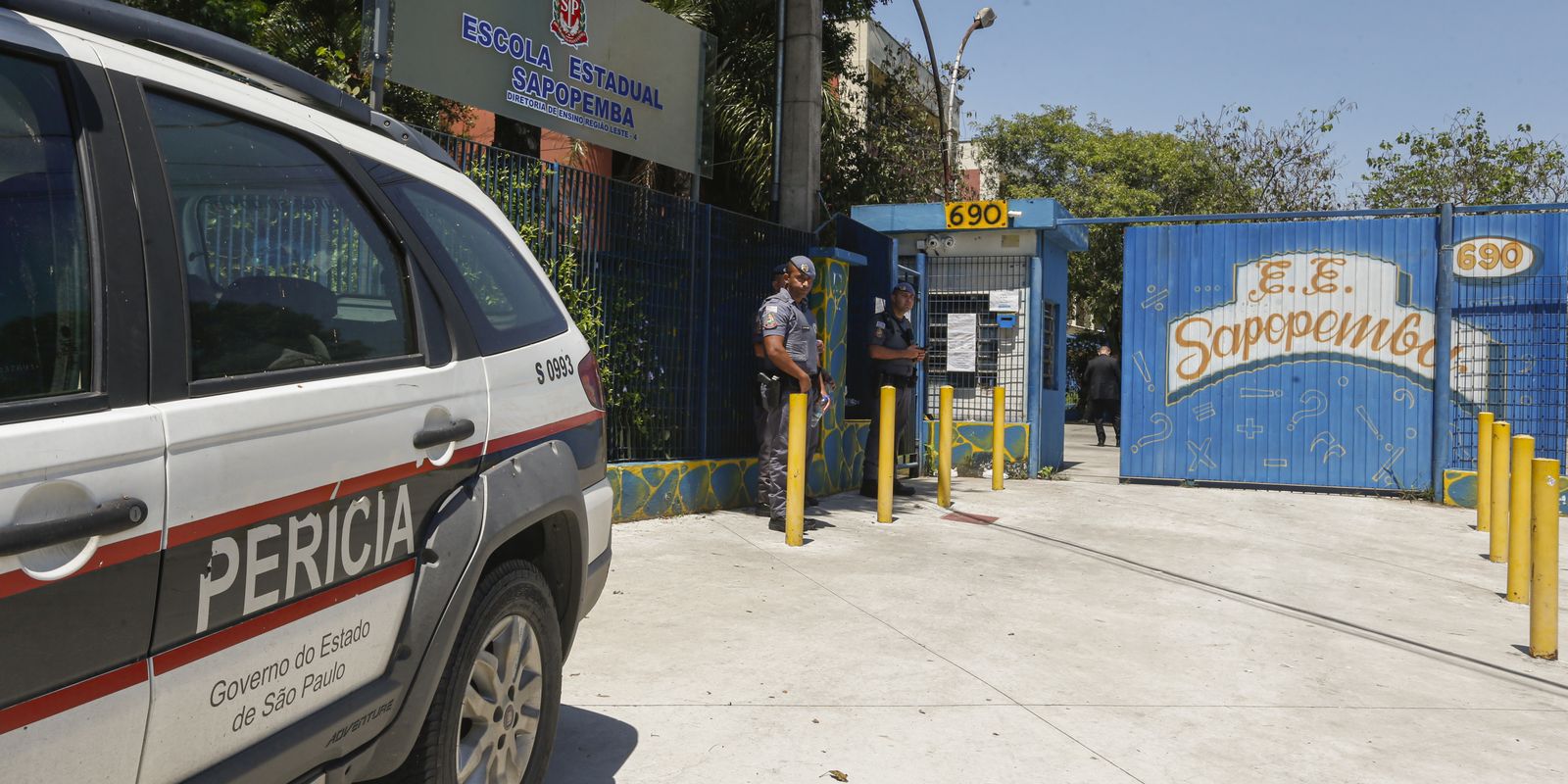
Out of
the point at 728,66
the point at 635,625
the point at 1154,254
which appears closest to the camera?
the point at 635,625

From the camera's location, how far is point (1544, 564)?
5227 mm

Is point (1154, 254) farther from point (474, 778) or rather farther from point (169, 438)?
point (169, 438)

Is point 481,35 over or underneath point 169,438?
over

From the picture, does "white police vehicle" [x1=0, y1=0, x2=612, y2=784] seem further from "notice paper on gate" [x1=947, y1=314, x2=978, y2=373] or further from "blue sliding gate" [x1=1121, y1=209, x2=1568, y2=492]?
"blue sliding gate" [x1=1121, y1=209, x2=1568, y2=492]

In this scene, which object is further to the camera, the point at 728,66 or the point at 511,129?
the point at 728,66

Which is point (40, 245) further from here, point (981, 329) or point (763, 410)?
point (981, 329)

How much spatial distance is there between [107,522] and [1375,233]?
12006 millimetres

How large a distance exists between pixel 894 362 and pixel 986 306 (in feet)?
10.7

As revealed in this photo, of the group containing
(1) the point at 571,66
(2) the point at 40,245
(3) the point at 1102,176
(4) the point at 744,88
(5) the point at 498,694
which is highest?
(3) the point at 1102,176

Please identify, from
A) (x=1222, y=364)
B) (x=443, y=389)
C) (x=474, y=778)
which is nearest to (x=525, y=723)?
(x=474, y=778)

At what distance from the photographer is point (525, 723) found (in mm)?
3012

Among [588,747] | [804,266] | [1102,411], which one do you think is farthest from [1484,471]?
[1102,411]

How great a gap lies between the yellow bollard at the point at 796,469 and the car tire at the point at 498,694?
13.8 feet

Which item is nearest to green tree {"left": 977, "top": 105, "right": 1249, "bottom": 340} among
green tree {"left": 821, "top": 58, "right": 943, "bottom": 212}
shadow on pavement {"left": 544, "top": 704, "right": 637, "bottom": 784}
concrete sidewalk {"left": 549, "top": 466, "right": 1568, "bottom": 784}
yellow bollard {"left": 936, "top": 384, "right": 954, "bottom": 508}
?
green tree {"left": 821, "top": 58, "right": 943, "bottom": 212}
